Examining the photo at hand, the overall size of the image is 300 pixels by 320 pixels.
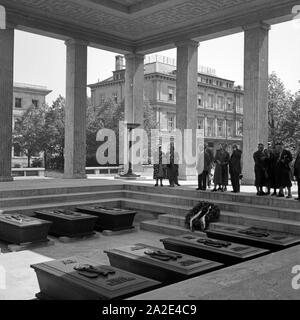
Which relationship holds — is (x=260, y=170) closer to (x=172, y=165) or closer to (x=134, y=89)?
(x=172, y=165)

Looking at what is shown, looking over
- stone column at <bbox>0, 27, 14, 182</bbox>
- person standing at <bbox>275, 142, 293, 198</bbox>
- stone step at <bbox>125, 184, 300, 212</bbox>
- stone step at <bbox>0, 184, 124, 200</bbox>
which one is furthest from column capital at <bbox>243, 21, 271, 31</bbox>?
stone column at <bbox>0, 27, 14, 182</bbox>

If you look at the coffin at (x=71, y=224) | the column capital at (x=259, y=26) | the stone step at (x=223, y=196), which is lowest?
the coffin at (x=71, y=224)

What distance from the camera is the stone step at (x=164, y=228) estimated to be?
35.6 feet

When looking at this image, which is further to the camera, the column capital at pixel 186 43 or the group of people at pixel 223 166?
the column capital at pixel 186 43

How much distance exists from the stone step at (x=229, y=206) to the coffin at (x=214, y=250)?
4124 mm

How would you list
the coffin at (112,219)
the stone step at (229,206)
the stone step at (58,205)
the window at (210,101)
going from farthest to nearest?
the window at (210,101)
the stone step at (58,205)
the coffin at (112,219)
the stone step at (229,206)

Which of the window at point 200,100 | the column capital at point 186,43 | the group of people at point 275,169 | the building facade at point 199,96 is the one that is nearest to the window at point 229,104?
the building facade at point 199,96

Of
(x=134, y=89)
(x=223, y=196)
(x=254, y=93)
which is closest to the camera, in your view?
(x=223, y=196)

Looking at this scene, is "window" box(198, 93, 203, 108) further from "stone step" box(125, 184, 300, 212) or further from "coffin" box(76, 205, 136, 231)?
"coffin" box(76, 205, 136, 231)

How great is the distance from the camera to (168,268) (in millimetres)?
5582

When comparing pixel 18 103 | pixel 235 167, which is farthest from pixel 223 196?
pixel 18 103

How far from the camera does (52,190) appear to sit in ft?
45.4

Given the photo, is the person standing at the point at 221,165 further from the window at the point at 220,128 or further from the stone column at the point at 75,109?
the window at the point at 220,128

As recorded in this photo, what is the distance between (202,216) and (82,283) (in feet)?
21.2
